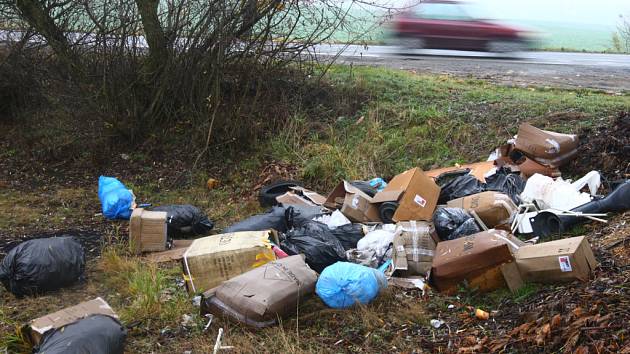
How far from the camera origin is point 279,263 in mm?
4133

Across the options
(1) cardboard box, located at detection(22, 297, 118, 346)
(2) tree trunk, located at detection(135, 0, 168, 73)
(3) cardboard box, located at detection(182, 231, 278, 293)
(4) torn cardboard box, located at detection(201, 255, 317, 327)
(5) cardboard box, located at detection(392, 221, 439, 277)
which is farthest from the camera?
(2) tree trunk, located at detection(135, 0, 168, 73)

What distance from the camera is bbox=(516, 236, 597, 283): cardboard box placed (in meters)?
3.95

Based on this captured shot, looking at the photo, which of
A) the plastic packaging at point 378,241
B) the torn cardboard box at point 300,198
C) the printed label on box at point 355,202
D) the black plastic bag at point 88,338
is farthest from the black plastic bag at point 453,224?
the black plastic bag at point 88,338

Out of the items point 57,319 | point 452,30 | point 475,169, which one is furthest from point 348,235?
point 452,30

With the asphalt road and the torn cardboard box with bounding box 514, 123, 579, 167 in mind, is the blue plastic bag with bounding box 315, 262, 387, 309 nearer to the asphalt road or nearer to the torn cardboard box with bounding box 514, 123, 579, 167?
the torn cardboard box with bounding box 514, 123, 579, 167

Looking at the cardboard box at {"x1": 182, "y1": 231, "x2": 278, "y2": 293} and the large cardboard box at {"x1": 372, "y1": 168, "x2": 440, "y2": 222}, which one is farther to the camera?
the large cardboard box at {"x1": 372, "y1": 168, "x2": 440, "y2": 222}

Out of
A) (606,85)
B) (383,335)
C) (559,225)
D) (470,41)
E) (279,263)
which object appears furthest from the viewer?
(470,41)

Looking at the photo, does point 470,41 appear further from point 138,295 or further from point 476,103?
point 138,295

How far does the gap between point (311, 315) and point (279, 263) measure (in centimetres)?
41

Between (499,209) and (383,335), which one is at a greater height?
(499,209)

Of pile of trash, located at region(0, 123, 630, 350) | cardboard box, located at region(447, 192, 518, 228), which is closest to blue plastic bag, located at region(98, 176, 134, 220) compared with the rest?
pile of trash, located at region(0, 123, 630, 350)

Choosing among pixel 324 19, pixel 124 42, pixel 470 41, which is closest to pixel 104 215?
pixel 124 42

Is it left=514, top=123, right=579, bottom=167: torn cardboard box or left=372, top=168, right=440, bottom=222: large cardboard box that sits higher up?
left=514, top=123, right=579, bottom=167: torn cardboard box

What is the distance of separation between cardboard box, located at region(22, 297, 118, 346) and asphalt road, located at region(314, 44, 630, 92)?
5.94 metres
